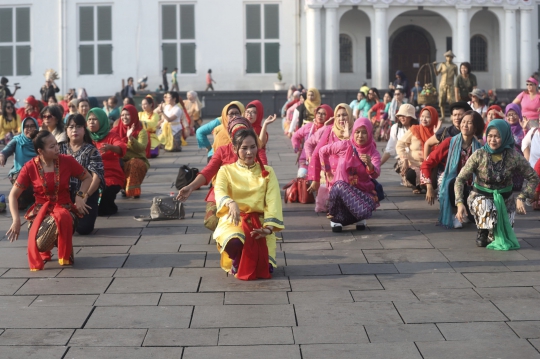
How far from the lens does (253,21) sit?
33.0 m

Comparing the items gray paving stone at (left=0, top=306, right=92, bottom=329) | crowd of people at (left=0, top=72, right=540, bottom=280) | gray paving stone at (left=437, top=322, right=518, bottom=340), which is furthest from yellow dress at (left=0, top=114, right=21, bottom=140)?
gray paving stone at (left=437, top=322, right=518, bottom=340)

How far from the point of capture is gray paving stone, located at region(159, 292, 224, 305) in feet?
20.9

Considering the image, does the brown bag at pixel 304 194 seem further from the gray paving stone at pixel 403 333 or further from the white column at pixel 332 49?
the white column at pixel 332 49

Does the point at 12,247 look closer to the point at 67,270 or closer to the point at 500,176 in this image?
the point at 67,270

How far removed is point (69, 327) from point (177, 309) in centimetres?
76

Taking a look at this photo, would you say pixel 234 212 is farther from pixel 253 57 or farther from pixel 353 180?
pixel 253 57

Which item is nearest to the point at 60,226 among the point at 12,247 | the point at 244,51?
the point at 12,247

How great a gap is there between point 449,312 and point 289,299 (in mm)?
1103

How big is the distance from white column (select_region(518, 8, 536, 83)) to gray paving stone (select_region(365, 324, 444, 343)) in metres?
27.9

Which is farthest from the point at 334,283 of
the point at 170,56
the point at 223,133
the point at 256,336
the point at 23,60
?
the point at 23,60

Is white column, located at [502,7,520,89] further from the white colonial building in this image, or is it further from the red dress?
the red dress

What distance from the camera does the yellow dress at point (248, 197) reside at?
278 inches

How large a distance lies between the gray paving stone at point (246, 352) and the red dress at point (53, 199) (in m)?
2.65

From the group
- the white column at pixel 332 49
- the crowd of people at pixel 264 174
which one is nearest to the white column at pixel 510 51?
the white column at pixel 332 49
